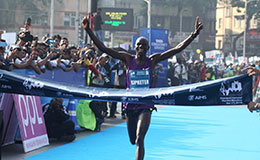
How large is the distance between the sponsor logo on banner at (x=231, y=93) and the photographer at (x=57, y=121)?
4918 mm

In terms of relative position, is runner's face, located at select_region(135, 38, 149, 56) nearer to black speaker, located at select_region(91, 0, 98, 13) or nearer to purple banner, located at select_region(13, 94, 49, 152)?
purple banner, located at select_region(13, 94, 49, 152)

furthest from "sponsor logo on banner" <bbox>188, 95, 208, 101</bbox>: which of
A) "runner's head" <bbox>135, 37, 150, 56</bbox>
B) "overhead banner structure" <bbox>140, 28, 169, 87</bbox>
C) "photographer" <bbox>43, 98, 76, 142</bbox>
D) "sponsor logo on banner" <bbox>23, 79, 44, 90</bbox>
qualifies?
"overhead banner structure" <bbox>140, 28, 169, 87</bbox>

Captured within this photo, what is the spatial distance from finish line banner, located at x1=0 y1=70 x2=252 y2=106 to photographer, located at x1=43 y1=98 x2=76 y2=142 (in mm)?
3711

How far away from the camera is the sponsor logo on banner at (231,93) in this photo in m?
6.82

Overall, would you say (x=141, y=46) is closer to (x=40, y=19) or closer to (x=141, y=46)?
(x=141, y=46)

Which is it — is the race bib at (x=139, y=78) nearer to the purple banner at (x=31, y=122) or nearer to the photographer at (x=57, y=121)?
the purple banner at (x=31, y=122)

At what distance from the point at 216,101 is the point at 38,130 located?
4.66m

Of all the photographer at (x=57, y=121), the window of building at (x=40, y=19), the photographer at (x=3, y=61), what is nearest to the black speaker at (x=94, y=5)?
the photographer at (x=57, y=121)

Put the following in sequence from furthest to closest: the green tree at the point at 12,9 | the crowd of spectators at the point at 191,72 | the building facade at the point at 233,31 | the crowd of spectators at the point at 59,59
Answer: the building facade at the point at 233,31 → the green tree at the point at 12,9 → the crowd of spectators at the point at 191,72 → the crowd of spectators at the point at 59,59

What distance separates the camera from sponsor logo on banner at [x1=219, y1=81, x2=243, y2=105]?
6816mm

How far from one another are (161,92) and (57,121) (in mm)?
4540

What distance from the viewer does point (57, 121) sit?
36.5 ft

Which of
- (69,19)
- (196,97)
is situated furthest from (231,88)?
(69,19)

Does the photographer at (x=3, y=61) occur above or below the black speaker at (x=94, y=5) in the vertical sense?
below
